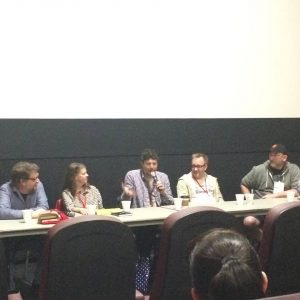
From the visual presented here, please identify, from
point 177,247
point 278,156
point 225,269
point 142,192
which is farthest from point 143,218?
point 225,269

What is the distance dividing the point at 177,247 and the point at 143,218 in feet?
4.33

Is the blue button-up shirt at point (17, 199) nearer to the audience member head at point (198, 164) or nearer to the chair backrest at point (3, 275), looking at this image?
the audience member head at point (198, 164)

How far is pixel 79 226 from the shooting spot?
215cm

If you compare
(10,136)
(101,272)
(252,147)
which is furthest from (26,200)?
(252,147)

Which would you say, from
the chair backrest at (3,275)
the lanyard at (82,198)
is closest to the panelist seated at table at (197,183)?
the lanyard at (82,198)

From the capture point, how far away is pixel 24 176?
4262mm

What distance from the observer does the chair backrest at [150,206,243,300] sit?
7.69ft

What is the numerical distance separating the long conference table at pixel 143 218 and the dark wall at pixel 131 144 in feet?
4.59

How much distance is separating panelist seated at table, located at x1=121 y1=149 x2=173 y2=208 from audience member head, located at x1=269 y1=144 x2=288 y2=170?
1.24m

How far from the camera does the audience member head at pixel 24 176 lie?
4227mm

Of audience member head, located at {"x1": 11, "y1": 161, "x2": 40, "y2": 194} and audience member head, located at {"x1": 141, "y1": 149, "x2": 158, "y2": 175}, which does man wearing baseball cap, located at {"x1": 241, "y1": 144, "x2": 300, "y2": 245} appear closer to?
audience member head, located at {"x1": 141, "y1": 149, "x2": 158, "y2": 175}

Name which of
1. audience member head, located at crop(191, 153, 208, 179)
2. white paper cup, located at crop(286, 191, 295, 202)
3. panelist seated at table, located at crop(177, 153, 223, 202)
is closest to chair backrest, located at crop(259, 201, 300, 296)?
white paper cup, located at crop(286, 191, 295, 202)
